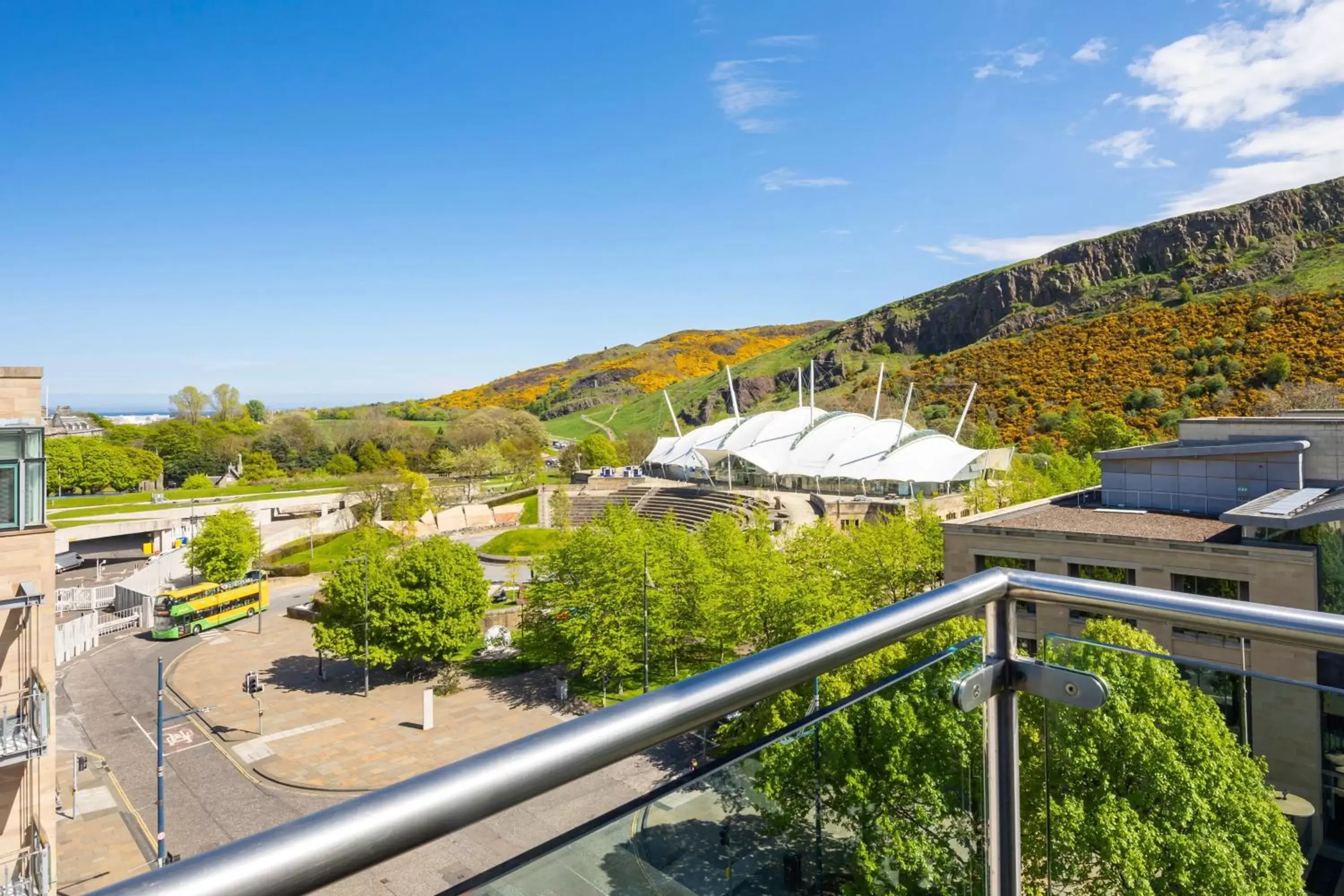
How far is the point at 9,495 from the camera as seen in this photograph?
9492 millimetres

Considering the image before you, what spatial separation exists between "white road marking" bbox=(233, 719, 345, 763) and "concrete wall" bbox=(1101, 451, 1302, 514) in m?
21.9

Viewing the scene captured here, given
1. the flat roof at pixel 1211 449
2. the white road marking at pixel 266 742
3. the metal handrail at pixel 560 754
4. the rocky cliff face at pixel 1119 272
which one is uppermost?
the rocky cliff face at pixel 1119 272

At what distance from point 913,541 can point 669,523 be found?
7928mm

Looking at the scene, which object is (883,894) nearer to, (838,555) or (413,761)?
(413,761)

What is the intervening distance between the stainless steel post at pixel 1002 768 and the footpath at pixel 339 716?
14435mm

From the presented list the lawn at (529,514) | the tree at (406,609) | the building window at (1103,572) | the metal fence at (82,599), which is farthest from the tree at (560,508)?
the building window at (1103,572)

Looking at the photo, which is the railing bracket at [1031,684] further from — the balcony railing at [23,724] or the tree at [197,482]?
the tree at [197,482]

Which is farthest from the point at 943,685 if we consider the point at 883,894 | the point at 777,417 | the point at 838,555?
the point at 777,417

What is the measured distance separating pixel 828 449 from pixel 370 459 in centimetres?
4034

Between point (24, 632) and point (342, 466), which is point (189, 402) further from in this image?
point (24, 632)

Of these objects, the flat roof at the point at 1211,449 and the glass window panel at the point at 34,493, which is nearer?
the glass window panel at the point at 34,493

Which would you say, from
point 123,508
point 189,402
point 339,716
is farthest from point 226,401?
point 339,716

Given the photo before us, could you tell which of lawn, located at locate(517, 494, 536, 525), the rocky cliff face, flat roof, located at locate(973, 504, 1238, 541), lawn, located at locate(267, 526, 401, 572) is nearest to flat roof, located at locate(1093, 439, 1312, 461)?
flat roof, located at locate(973, 504, 1238, 541)

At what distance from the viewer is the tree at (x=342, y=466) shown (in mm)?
68000
